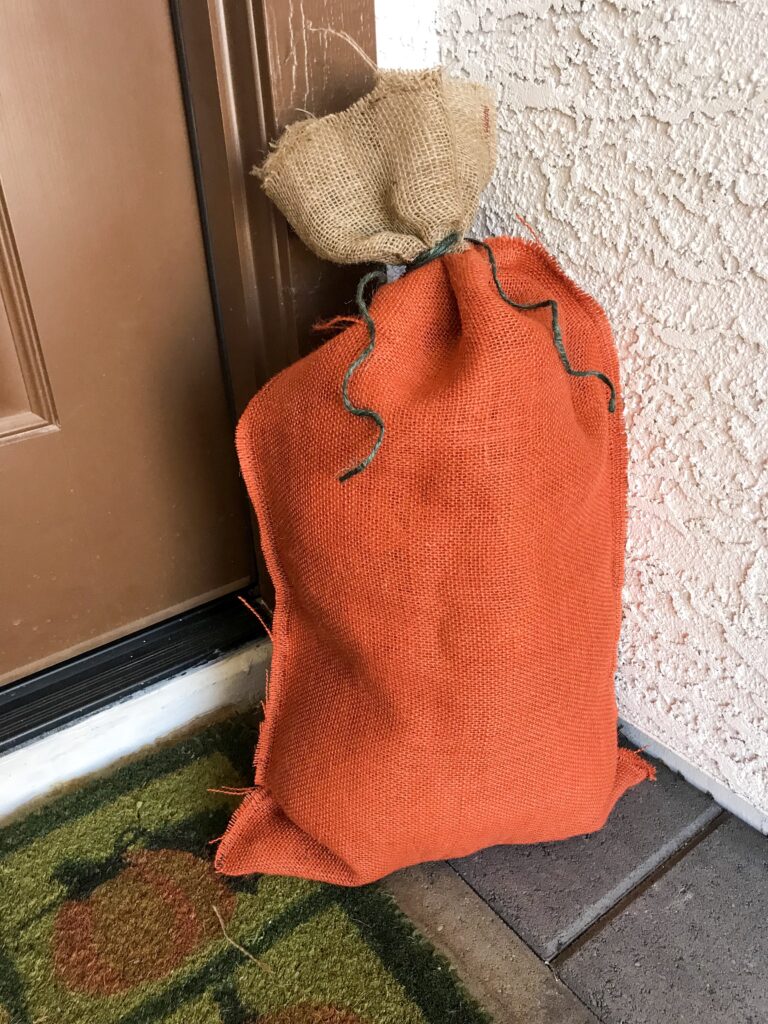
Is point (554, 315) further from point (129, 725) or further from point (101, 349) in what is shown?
point (129, 725)

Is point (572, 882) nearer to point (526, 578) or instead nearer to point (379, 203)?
point (526, 578)

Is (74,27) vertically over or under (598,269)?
over

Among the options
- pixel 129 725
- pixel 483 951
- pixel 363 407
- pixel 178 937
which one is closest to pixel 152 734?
pixel 129 725

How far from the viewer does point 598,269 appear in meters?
0.73

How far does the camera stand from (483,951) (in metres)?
0.72

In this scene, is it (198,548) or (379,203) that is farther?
(198,548)

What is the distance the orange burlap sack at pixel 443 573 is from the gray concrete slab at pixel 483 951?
0.19 feet

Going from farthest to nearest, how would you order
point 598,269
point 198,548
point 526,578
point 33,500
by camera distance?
point 198,548 < point 33,500 < point 598,269 < point 526,578

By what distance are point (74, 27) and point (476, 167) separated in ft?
1.29

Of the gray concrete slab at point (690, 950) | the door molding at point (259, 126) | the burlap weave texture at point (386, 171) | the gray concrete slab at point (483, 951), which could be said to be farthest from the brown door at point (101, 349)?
the gray concrete slab at point (690, 950)

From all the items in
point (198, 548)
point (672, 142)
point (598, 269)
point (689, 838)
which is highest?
point (672, 142)

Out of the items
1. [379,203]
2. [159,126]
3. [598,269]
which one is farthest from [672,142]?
[159,126]

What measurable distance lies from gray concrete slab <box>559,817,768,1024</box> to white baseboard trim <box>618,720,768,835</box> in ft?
0.10

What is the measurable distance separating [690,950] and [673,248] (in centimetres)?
65
